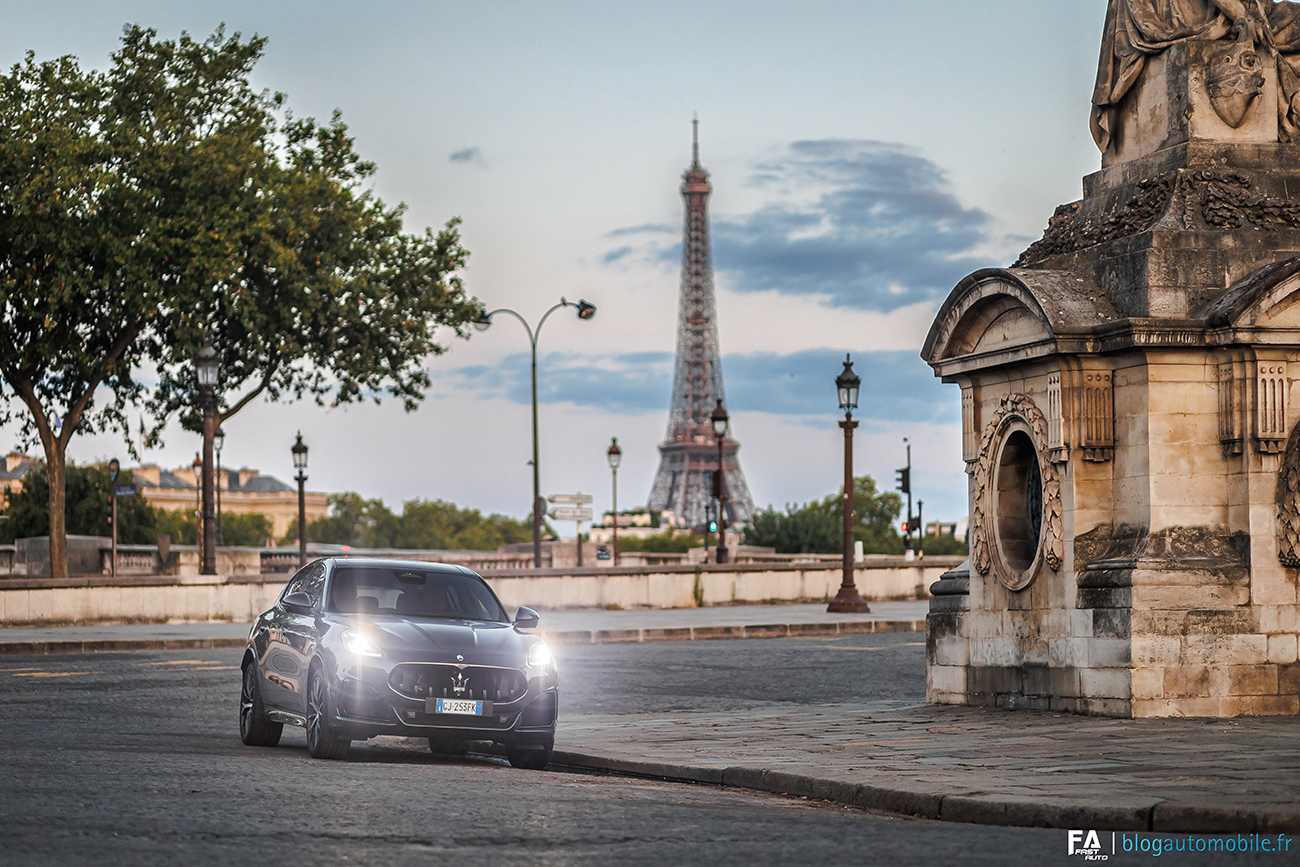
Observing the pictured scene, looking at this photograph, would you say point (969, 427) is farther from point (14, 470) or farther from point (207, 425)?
point (14, 470)

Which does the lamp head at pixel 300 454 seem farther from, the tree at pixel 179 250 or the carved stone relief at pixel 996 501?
the carved stone relief at pixel 996 501

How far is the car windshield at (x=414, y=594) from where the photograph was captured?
11.9 metres

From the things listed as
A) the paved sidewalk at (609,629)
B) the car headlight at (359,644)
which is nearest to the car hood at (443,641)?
the car headlight at (359,644)

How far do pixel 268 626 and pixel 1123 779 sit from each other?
6.58 meters

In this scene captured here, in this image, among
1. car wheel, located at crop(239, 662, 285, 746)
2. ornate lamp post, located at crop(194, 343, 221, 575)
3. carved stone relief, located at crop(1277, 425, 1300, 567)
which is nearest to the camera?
car wheel, located at crop(239, 662, 285, 746)

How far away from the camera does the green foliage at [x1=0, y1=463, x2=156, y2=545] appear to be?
64.4m

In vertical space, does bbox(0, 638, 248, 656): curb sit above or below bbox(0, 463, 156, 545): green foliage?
below

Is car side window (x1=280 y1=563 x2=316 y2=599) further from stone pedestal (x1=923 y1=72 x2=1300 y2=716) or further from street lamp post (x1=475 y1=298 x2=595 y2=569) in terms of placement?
street lamp post (x1=475 y1=298 x2=595 y2=569)

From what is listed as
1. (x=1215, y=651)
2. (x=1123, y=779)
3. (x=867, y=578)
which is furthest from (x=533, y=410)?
(x=1123, y=779)

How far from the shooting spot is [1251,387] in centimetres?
1240

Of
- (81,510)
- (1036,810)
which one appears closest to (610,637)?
(1036,810)

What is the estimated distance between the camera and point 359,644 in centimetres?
1082

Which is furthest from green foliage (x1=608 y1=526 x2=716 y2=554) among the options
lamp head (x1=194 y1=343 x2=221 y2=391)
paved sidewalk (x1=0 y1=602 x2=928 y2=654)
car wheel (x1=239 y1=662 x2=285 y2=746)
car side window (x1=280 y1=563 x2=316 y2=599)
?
car wheel (x1=239 y1=662 x2=285 y2=746)

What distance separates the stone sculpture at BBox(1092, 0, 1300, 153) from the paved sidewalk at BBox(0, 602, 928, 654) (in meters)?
16.1
